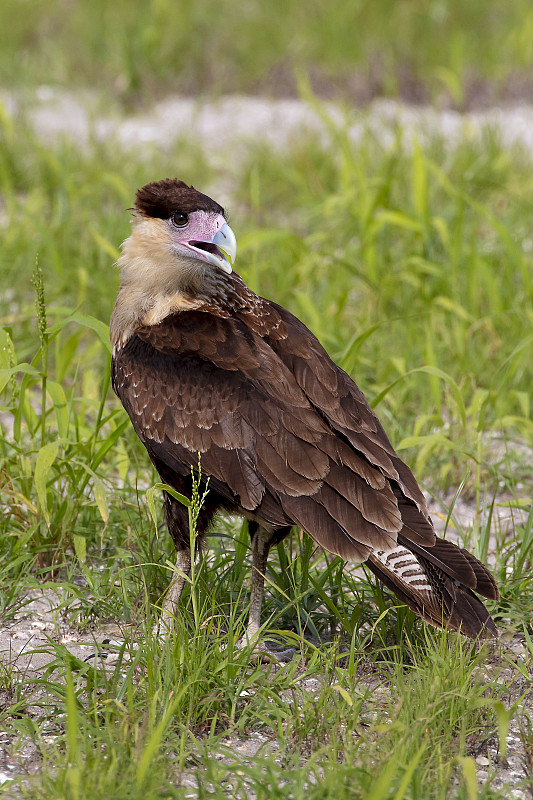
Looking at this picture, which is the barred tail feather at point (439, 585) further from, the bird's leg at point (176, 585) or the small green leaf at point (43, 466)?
the small green leaf at point (43, 466)

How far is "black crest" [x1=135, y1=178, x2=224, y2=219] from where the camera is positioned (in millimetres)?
3844

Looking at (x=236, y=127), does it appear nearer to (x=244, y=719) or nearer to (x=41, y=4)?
(x=41, y=4)

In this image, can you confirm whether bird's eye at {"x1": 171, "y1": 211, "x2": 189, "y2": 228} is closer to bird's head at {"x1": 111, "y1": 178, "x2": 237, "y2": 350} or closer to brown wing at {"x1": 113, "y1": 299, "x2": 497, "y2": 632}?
bird's head at {"x1": 111, "y1": 178, "x2": 237, "y2": 350}

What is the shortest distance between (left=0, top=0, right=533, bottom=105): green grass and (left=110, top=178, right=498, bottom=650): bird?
6055mm

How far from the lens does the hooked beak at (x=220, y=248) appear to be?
12.2 feet

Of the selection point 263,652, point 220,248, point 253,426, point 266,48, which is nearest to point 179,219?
point 220,248

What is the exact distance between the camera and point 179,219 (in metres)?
3.88

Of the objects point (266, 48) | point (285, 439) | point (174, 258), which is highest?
point (266, 48)

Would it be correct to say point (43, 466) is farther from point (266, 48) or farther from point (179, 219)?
point (266, 48)

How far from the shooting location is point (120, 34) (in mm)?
9523

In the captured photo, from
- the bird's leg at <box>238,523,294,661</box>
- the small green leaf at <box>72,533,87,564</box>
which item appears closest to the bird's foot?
the bird's leg at <box>238,523,294,661</box>

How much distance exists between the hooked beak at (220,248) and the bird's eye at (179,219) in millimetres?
77

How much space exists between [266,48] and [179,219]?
682 cm

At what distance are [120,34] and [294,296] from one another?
462 centimetres
